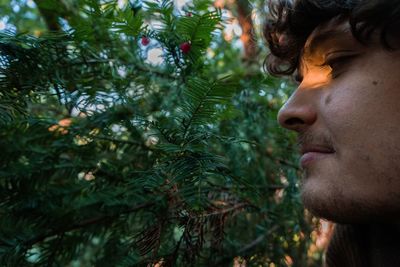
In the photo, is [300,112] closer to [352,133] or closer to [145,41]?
[352,133]

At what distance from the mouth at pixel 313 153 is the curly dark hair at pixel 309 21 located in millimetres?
167

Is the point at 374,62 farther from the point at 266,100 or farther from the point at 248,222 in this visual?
the point at 248,222

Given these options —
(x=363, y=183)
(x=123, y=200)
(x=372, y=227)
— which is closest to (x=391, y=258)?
(x=372, y=227)

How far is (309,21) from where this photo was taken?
0.75m

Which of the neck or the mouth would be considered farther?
the neck

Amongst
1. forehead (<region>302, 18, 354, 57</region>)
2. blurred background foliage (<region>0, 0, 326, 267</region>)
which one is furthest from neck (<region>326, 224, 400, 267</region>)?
forehead (<region>302, 18, 354, 57</region>)

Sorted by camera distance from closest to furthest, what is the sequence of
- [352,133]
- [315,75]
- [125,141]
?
[352,133]
[315,75]
[125,141]

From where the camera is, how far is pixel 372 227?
0.86 meters

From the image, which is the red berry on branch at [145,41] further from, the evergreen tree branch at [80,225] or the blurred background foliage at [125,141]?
the evergreen tree branch at [80,225]

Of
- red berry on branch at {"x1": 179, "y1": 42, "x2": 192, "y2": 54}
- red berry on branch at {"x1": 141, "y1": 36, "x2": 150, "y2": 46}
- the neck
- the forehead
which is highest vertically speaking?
red berry on branch at {"x1": 141, "y1": 36, "x2": 150, "y2": 46}

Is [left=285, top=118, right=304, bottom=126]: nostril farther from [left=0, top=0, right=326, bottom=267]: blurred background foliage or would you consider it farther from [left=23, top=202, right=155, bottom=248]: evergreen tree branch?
[left=23, top=202, right=155, bottom=248]: evergreen tree branch

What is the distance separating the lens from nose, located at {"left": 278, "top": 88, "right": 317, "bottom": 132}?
0.65 metres

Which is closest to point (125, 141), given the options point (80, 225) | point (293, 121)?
point (80, 225)

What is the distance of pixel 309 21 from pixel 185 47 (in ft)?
0.72
